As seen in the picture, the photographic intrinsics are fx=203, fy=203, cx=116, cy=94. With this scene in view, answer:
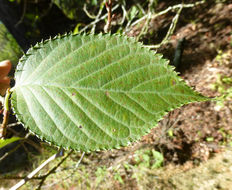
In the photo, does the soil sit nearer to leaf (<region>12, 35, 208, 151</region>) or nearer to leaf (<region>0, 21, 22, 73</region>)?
leaf (<region>0, 21, 22, 73</region>)

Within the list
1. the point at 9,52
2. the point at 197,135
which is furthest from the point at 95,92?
the point at 197,135

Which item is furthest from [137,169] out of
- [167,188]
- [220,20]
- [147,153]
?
[220,20]

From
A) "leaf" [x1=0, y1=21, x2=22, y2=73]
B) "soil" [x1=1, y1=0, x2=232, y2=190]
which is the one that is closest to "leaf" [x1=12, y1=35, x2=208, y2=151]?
"leaf" [x1=0, y1=21, x2=22, y2=73]

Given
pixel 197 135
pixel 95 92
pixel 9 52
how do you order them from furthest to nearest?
pixel 197 135 < pixel 9 52 < pixel 95 92

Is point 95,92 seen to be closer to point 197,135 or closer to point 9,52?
point 9,52

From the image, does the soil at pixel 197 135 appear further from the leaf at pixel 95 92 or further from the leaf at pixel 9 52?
the leaf at pixel 95 92

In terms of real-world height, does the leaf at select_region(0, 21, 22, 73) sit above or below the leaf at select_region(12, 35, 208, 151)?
above

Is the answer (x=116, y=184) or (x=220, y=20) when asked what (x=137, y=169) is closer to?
(x=116, y=184)

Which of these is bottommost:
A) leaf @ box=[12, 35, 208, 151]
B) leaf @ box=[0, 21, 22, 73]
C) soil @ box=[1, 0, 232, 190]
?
Answer: soil @ box=[1, 0, 232, 190]
